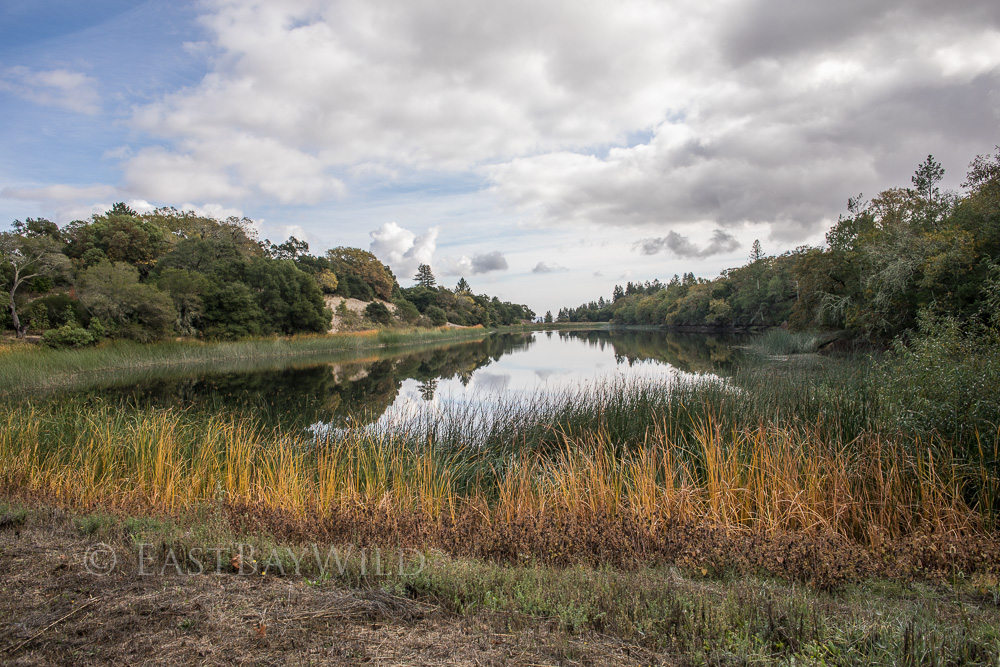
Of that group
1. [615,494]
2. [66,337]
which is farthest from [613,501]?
[66,337]

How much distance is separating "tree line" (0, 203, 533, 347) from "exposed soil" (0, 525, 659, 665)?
89.0ft

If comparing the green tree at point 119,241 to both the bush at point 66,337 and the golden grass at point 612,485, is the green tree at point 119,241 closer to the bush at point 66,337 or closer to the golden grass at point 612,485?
the bush at point 66,337

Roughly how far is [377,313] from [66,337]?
35.2 meters

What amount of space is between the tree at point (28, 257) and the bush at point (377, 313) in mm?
30183

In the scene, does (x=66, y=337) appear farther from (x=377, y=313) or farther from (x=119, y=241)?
(x=377, y=313)

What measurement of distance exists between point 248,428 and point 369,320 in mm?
47654

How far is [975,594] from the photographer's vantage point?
112 inches

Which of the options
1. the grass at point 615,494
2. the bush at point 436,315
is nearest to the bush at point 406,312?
the bush at point 436,315

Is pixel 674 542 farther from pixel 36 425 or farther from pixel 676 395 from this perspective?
pixel 36 425

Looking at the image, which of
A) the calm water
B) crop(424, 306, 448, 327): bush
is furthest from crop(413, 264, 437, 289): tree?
the calm water

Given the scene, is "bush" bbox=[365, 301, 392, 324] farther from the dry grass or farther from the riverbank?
the riverbank

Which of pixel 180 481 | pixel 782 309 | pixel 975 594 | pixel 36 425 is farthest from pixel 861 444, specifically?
pixel 782 309

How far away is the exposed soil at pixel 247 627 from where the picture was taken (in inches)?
83.7

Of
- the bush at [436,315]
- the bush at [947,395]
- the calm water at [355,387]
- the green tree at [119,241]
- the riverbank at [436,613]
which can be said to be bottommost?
the calm water at [355,387]
